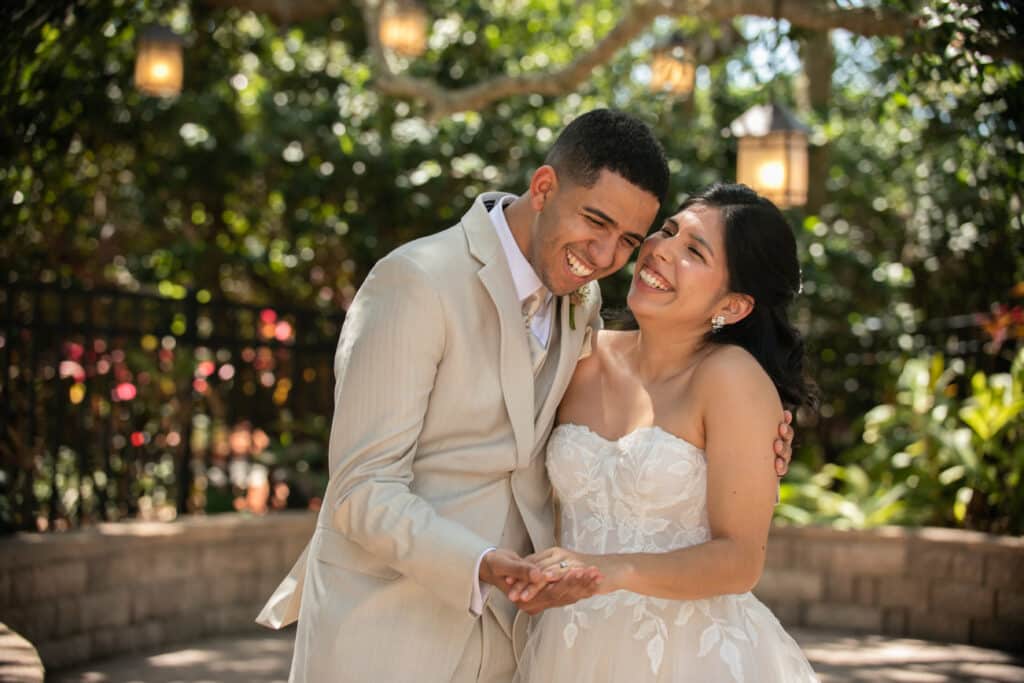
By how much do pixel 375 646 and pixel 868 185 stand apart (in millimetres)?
11744

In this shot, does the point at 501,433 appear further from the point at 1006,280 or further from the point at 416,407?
the point at 1006,280

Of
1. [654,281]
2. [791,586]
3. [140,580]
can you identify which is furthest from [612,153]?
[791,586]

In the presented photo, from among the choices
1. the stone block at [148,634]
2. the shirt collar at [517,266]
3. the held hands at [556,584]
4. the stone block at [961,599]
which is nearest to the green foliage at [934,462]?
the stone block at [961,599]

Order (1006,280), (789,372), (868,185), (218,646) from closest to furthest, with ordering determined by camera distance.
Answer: (789,372), (218,646), (1006,280), (868,185)

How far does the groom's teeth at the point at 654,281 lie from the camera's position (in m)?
3.57

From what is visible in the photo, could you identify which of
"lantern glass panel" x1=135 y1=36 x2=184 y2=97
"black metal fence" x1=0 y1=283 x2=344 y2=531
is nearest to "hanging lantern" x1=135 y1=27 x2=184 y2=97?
"lantern glass panel" x1=135 y1=36 x2=184 y2=97

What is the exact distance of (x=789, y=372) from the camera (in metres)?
3.75

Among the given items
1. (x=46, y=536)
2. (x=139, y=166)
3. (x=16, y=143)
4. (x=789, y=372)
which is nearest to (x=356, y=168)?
(x=139, y=166)

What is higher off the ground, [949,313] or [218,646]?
[949,313]

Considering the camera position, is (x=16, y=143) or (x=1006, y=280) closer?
(x=16, y=143)

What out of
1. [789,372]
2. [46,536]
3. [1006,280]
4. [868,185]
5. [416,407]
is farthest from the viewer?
[868,185]

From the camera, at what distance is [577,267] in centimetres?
333

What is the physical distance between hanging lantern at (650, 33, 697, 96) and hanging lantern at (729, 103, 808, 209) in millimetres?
1859

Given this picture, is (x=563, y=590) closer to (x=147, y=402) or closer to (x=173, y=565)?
(x=173, y=565)
